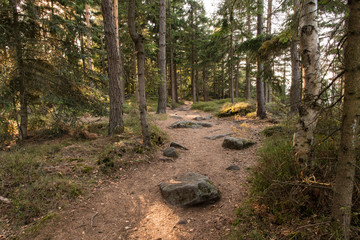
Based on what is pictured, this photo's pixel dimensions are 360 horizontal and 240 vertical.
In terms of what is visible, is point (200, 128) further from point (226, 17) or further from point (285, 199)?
point (285, 199)

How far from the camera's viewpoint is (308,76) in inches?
118

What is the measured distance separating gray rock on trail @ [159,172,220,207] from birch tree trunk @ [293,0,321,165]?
1870mm

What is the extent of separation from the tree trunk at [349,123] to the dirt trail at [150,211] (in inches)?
67.8

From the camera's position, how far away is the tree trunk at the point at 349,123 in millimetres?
1688

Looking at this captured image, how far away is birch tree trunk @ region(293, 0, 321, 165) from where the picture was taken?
2959mm

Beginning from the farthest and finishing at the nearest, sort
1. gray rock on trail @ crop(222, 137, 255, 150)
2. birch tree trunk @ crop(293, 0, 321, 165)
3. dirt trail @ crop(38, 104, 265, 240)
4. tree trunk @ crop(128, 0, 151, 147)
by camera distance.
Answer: gray rock on trail @ crop(222, 137, 255, 150) → tree trunk @ crop(128, 0, 151, 147) → dirt trail @ crop(38, 104, 265, 240) → birch tree trunk @ crop(293, 0, 321, 165)

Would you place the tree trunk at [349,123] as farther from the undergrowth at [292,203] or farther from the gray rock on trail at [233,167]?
the gray rock on trail at [233,167]

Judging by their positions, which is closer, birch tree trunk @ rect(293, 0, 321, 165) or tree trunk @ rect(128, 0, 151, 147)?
birch tree trunk @ rect(293, 0, 321, 165)

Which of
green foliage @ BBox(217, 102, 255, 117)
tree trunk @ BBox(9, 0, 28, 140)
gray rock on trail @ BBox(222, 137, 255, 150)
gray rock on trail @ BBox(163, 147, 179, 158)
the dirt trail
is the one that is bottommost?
the dirt trail

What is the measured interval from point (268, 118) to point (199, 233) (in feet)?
30.7

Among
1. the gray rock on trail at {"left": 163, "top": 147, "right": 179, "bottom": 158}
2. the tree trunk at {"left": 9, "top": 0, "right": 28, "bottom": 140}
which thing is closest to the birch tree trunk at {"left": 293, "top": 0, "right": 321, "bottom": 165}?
the gray rock on trail at {"left": 163, "top": 147, "right": 179, "bottom": 158}

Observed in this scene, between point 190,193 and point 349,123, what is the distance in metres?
3.02

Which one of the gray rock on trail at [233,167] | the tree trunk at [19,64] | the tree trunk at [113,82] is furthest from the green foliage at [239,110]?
the tree trunk at [19,64]

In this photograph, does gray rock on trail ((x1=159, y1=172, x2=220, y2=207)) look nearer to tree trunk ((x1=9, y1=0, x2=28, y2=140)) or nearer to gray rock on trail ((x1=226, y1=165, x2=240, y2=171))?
gray rock on trail ((x1=226, y1=165, x2=240, y2=171))
